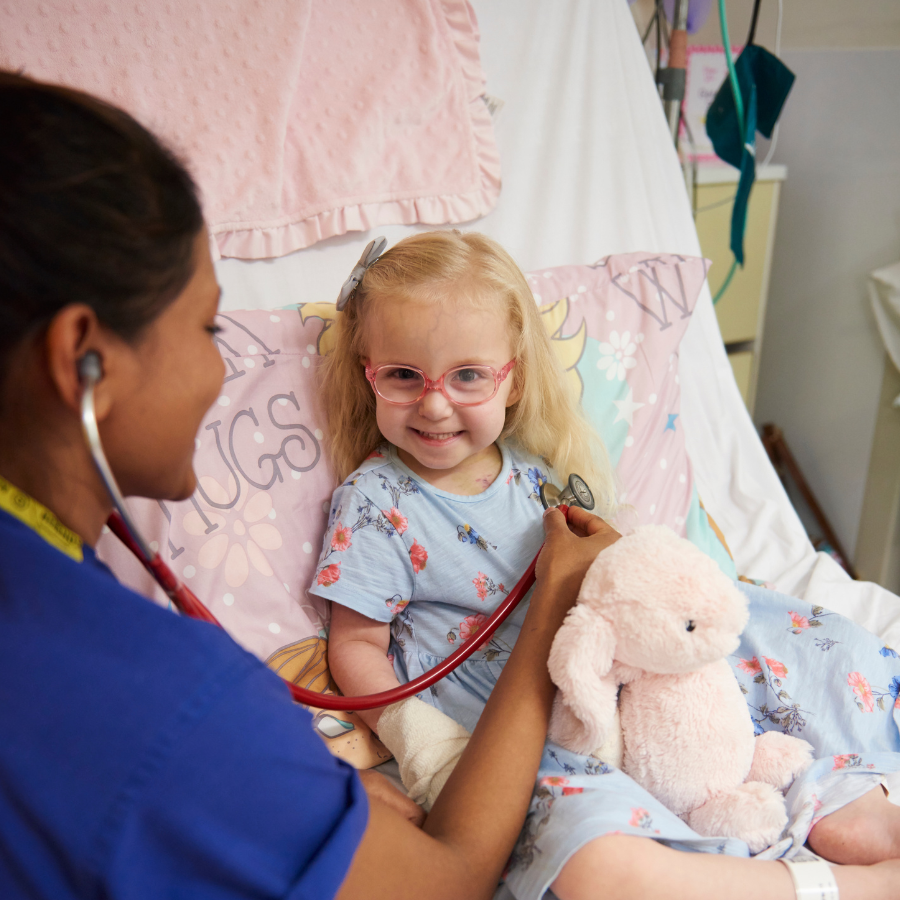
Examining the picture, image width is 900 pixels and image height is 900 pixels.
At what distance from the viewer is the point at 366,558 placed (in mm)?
989

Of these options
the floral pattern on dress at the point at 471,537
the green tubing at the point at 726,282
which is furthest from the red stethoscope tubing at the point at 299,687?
the green tubing at the point at 726,282

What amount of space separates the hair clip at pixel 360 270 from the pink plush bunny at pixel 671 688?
1.66 feet

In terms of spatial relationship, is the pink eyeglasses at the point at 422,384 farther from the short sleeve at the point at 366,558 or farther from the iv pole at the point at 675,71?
the iv pole at the point at 675,71

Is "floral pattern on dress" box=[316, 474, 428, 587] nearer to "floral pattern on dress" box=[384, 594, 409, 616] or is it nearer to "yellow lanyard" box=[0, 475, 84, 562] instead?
"floral pattern on dress" box=[384, 594, 409, 616]

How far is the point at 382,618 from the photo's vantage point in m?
0.98

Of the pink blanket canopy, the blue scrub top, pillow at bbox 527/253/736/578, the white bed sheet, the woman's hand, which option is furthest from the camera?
the white bed sheet

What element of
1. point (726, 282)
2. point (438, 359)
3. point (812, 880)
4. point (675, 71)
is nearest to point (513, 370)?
point (438, 359)

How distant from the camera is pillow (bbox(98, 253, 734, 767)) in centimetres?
93

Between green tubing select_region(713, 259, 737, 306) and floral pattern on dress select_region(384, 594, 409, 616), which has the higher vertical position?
green tubing select_region(713, 259, 737, 306)

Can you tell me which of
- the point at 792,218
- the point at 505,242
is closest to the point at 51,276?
the point at 505,242

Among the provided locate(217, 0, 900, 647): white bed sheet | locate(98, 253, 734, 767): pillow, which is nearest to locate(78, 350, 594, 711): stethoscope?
locate(98, 253, 734, 767): pillow

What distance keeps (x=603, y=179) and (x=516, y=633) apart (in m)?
1.03

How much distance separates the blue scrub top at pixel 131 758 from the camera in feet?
1.42

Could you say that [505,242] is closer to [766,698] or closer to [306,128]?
[306,128]
